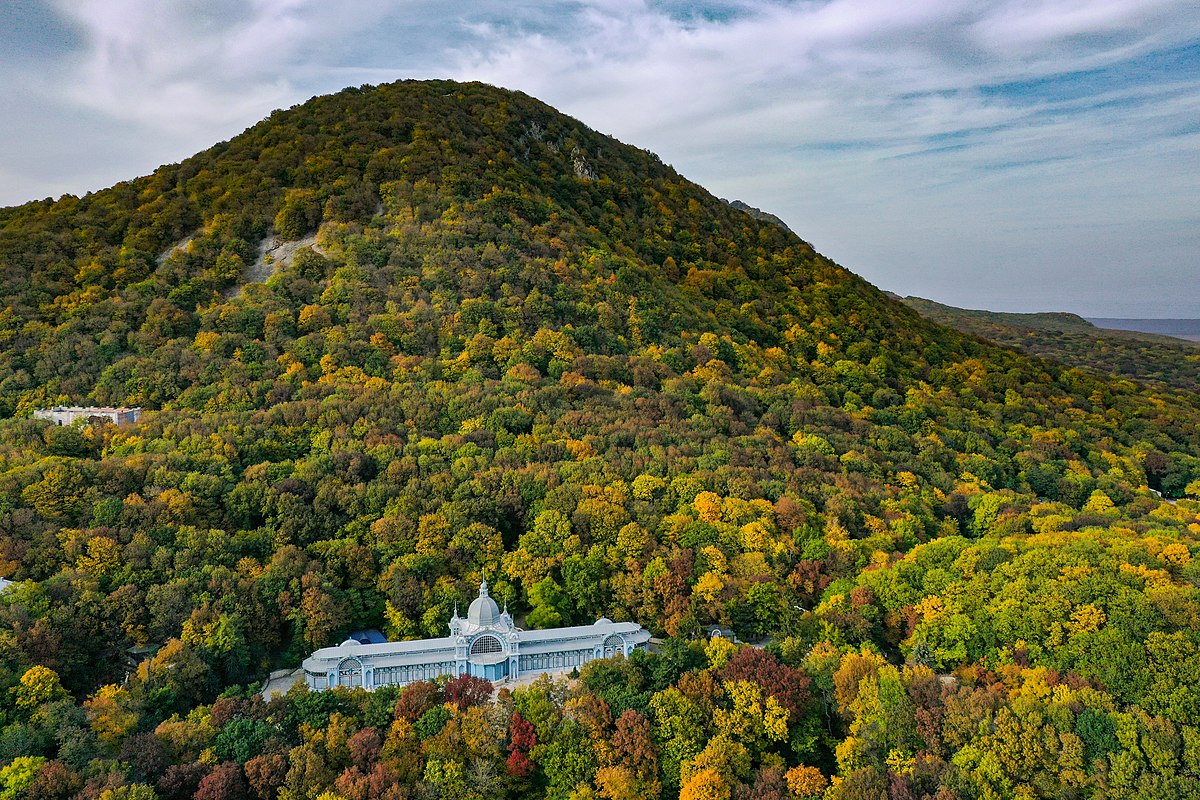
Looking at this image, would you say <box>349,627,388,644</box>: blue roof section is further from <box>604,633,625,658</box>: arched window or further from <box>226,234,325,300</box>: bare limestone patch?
<box>226,234,325,300</box>: bare limestone patch

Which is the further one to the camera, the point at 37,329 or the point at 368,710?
the point at 37,329

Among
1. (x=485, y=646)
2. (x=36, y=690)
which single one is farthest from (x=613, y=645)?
(x=36, y=690)

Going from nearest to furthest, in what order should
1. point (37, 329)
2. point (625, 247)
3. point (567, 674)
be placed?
point (567, 674) → point (37, 329) → point (625, 247)

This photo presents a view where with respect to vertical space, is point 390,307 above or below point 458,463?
above

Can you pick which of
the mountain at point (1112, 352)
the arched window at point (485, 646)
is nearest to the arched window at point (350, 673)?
the arched window at point (485, 646)

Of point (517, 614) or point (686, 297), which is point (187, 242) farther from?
point (517, 614)

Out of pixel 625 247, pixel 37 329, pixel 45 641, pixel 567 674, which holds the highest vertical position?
pixel 625 247

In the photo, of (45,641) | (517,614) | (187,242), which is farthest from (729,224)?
(45,641)

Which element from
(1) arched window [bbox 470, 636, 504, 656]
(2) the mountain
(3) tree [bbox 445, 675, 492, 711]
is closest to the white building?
(1) arched window [bbox 470, 636, 504, 656]
